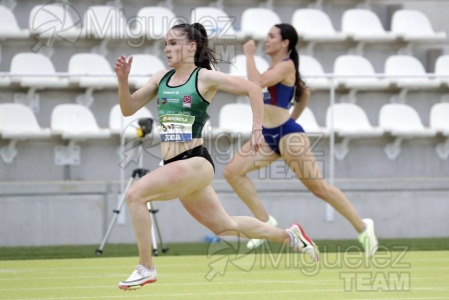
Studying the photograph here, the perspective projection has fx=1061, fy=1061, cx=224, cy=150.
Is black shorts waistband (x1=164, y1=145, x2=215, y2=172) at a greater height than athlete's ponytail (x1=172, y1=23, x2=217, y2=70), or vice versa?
athlete's ponytail (x1=172, y1=23, x2=217, y2=70)

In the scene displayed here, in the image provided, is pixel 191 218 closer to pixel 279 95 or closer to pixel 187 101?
pixel 279 95

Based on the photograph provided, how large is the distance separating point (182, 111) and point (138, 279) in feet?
3.76

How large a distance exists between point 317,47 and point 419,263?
5760mm

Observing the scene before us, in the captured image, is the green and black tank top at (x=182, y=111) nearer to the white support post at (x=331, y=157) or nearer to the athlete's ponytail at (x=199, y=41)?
the athlete's ponytail at (x=199, y=41)

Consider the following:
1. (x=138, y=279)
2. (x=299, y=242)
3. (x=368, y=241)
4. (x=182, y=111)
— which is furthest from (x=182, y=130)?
(x=368, y=241)

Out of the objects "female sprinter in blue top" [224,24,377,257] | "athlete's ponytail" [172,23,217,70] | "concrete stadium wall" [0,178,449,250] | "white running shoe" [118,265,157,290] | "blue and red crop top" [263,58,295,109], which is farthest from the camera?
"concrete stadium wall" [0,178,449,250]

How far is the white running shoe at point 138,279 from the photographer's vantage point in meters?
6.76

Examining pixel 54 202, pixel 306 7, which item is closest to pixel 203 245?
pixel 54 202

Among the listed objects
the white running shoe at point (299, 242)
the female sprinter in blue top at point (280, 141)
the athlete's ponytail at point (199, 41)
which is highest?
the athlete's ponytail at point (199, 41)

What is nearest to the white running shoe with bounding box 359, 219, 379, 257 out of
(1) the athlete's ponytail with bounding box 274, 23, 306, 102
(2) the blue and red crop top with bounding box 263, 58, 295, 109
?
(2) the blue and red crop top with bounding box 263, 58, 295, 109

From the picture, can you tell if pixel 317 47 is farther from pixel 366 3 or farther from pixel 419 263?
pixel 419 263

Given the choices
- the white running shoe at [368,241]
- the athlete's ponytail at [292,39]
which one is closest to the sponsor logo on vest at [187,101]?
the athlete's ponytail at [292,39]

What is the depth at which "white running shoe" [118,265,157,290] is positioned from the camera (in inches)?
266

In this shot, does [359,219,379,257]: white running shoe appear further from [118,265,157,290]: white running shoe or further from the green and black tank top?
[118,265,157,290]: white running shoe
